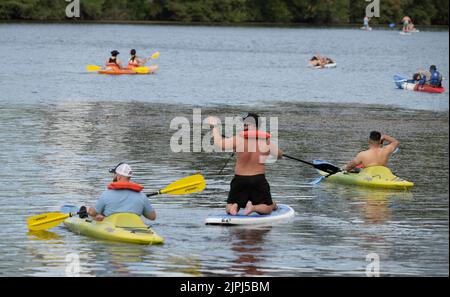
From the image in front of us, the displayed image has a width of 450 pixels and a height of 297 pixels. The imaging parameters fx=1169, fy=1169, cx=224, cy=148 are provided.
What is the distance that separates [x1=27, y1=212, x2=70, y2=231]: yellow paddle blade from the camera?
19781mm

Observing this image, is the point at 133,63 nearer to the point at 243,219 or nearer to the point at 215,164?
the point at 215,164

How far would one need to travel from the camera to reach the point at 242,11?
470ft

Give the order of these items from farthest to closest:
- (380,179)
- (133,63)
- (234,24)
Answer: (234,24) → (133,63) → (380,179)

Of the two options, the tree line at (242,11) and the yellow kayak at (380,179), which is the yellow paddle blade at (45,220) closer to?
the yellow kayak at (380,179)

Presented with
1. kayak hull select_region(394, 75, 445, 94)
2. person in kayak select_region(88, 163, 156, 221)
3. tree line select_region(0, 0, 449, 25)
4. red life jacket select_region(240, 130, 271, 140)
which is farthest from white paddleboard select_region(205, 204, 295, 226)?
tree line select_region(0, 0, 449, 25)

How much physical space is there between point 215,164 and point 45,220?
371 inches

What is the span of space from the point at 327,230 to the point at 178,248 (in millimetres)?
3180

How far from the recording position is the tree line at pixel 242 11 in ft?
410

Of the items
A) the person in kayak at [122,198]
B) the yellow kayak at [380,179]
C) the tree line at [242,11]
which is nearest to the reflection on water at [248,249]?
the person in kayak at [122,198]

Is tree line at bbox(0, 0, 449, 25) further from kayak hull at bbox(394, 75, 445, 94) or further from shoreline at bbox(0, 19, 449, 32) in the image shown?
kayak hull at bbox(394, 75, 445, 94)

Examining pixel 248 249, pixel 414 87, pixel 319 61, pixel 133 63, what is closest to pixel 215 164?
pixel 248 249

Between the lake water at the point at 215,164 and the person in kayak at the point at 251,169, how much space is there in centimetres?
56

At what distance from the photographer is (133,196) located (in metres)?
19.1
